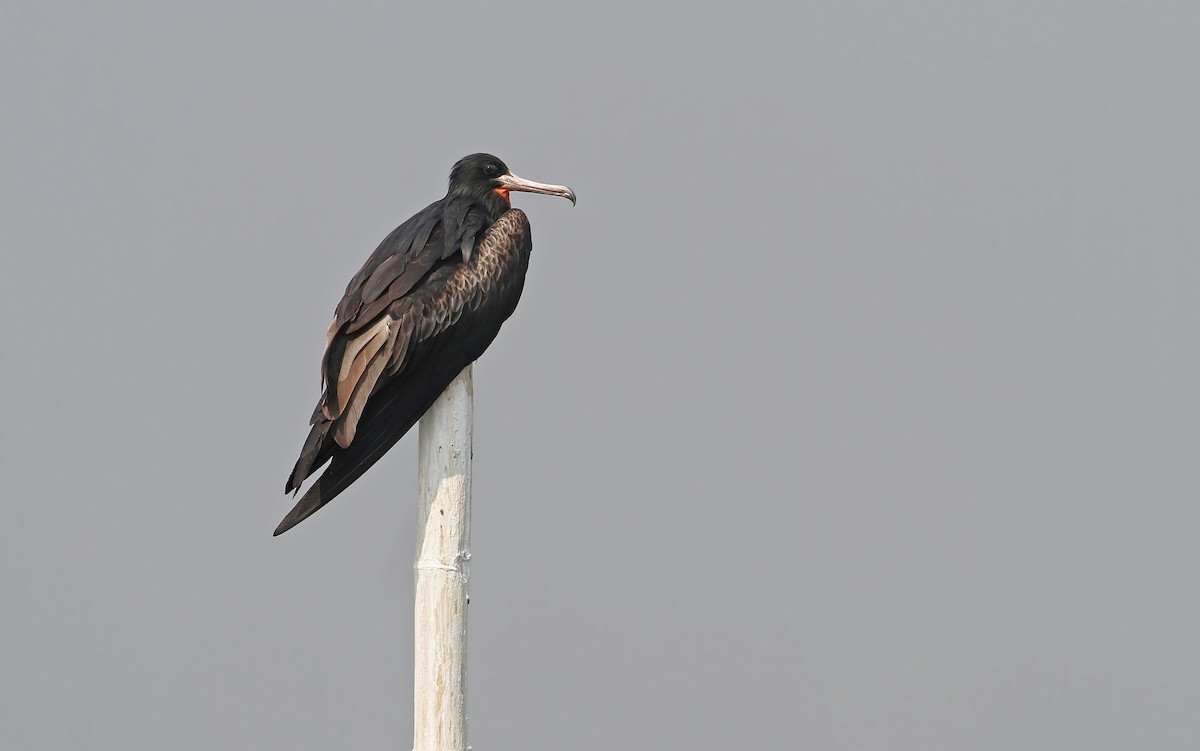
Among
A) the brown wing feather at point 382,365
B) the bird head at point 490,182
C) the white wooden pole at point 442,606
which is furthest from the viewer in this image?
the bird head at point 490,182

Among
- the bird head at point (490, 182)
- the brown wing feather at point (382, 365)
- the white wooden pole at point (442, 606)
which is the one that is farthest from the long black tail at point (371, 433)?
the bird head at point (490, 182)

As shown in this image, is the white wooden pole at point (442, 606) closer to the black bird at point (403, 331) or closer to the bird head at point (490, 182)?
the black bird at point (403, 331)

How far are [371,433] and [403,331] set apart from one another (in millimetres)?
534

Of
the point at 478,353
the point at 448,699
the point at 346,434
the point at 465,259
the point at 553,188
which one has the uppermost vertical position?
the point at 553,188

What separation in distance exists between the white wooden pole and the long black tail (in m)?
0.38

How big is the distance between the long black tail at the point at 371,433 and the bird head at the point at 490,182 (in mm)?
1452

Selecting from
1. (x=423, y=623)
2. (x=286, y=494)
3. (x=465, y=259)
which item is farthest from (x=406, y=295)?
(x=423, y=623)

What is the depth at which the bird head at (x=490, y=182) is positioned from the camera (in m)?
8.67

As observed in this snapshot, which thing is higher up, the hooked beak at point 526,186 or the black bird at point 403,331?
the hooked beak at point 526,186

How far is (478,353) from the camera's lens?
313 inches

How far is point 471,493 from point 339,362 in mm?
997

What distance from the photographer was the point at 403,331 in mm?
7656

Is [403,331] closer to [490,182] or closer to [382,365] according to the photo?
[382,365]

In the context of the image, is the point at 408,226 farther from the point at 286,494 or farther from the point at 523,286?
the point at 286,494
